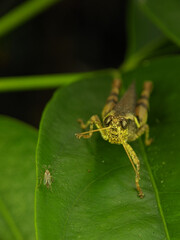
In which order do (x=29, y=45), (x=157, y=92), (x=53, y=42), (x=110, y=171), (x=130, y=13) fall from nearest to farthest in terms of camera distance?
(x=110, y=171) < (x=157, y=92) < (x=130, y=13) < (x=29, y=45) < (x=53, y=42)

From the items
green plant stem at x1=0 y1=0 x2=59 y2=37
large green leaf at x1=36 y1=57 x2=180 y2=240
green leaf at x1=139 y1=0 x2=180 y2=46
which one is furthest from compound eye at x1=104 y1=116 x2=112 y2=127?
green plant stem at x1=0 y1=0 x2=59 y2=37

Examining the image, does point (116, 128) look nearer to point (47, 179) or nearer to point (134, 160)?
point (134, 160)

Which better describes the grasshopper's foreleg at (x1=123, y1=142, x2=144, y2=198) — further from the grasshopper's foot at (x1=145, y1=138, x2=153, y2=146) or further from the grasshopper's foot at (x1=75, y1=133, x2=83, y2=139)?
the grasshopper's foot at (x1=75, y1=133, x2=83, y2=139)

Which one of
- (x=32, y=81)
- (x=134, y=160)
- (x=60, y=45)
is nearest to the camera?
(x=134, y=160)

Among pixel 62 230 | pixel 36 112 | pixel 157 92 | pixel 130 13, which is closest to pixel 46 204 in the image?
pixel 62 230

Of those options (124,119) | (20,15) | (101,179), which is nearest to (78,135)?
(101,179)

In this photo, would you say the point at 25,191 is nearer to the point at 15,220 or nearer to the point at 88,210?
the point at 15,220

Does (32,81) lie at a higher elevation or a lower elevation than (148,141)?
higher
